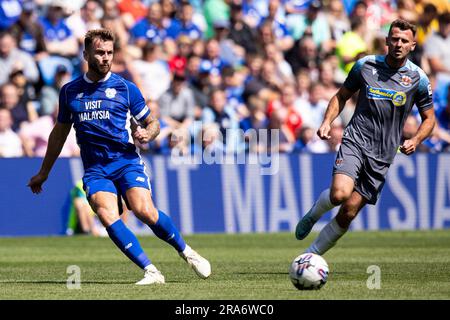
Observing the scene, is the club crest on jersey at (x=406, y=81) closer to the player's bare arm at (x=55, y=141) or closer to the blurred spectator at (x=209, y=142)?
the player's bare arm at (x=55, y=141)

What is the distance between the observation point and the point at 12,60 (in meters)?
20.3

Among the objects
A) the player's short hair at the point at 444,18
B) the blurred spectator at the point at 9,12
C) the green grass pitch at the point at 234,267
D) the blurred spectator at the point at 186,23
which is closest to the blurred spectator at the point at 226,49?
the blurred spectator at the point at 186,23

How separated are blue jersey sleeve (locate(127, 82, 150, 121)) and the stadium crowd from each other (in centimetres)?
874

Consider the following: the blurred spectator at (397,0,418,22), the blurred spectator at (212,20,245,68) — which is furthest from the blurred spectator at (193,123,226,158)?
the blurred spectator at (397,0,418,22)

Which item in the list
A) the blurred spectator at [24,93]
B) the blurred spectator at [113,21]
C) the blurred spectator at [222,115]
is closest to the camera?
the blurred spectator at [24,93]

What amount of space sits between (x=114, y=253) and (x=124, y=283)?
4.88 meters

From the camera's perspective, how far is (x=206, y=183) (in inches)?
770

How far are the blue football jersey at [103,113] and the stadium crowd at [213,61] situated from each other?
8.66 meters

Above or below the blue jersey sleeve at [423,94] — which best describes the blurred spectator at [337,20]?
above

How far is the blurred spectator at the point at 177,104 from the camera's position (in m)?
20.4

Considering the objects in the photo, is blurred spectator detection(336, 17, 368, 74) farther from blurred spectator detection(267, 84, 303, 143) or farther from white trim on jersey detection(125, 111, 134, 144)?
white trim on jersey detection(125, 111, 134, 144)

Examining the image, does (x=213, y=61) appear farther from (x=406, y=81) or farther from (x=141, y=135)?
(x=141, y=135)

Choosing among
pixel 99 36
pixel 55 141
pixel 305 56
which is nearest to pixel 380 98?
pixel 99 36

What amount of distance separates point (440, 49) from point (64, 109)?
1369 cm
